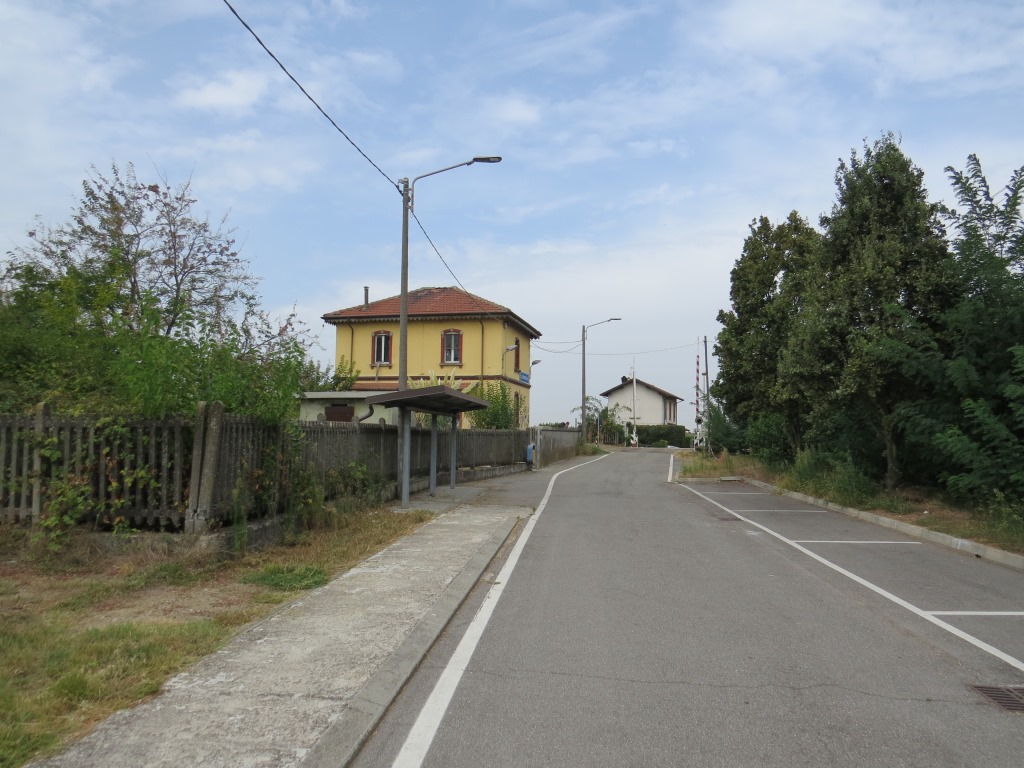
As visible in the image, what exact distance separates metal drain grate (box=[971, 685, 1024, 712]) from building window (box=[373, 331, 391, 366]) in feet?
132

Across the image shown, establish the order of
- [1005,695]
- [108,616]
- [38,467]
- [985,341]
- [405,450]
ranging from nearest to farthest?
[1005,695] < [108,616] < [38,467] < [985,341] < [405,450]

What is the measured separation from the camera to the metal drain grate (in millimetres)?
4812

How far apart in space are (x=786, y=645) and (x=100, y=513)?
7174 millimetres

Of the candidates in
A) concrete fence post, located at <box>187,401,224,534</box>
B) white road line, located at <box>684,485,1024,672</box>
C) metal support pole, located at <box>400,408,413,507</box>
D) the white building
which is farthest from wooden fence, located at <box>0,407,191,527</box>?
the white building

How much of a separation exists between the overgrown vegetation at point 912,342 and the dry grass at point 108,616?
975 cm

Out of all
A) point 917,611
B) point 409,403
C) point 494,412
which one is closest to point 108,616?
point 917,611

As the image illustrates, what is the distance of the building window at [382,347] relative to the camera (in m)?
44.1

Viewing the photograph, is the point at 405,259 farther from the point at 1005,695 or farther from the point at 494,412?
the point at 494,412

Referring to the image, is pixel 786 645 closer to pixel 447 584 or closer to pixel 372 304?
pixel 447 584

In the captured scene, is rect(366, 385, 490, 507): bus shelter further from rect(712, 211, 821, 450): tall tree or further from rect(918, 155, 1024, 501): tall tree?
rect(712, 211, 821, 450): tall tree

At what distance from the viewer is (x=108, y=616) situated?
21.4 feet

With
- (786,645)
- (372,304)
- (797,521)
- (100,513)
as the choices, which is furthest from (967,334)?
(372,304)

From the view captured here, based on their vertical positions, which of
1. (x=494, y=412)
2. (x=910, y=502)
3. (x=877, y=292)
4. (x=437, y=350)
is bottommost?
(x=910, y=502)

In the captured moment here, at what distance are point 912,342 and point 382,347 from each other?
33.1m
